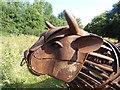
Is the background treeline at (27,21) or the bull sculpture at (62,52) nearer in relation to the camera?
the bull sculpture at (62,52)

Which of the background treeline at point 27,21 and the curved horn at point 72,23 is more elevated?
the background treeline at point 27,21

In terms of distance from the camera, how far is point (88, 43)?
51.8 inches

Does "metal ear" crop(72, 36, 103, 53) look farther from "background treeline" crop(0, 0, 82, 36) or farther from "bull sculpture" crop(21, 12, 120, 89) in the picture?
"background treeline" crop(0, 0, 82, 36)

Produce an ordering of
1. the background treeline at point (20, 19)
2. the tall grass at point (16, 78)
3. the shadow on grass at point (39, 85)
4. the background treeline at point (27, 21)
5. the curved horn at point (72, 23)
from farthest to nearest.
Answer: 1. the background treeline at point (20, 19)
2. the background treeline at point (27, 21)
3. the tall grass at point (16, 78)
4. the shadow on grass at point (39, 85)
5. the curved horn at point (72, 23)

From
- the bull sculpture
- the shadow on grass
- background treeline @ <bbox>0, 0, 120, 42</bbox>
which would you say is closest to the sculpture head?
the bull sculpture

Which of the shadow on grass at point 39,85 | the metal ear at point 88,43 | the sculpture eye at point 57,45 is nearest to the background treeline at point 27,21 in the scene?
the shadow on grass at point 39,85

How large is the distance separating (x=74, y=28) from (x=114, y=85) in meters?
0.74

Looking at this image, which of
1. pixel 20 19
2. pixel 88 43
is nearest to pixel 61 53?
pixel 88 43

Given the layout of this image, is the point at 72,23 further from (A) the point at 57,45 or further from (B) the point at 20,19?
(B) the point at 20,19

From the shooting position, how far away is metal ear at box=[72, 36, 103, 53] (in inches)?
51.3

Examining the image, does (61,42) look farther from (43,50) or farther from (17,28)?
(17,28)

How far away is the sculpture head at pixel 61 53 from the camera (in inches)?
51.6

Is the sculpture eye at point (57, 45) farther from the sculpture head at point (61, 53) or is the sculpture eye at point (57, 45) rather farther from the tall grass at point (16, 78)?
the tall grass at point (16, 78)

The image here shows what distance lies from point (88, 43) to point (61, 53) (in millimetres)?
257
